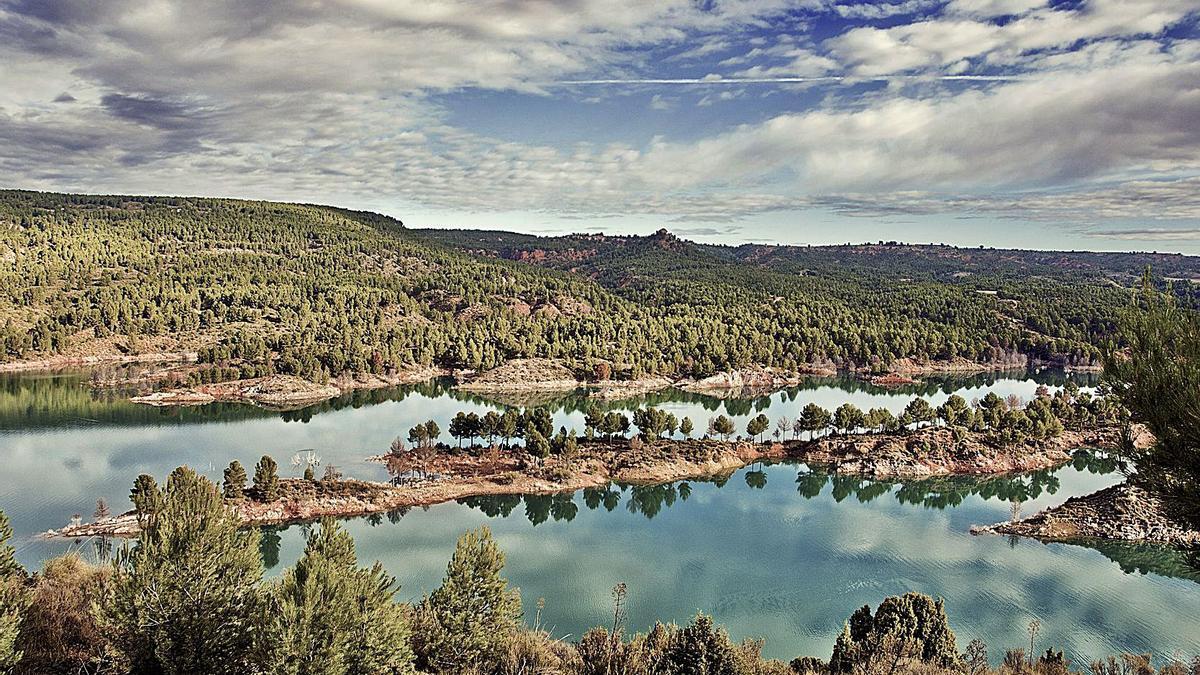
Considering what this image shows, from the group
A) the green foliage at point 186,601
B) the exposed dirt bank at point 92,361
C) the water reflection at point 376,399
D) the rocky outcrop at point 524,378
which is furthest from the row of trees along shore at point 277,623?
the exposed dirt bank at point 92,361

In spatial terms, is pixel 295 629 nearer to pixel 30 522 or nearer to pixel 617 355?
pixel 30 522

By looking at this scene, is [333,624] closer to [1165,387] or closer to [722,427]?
[1165,387]

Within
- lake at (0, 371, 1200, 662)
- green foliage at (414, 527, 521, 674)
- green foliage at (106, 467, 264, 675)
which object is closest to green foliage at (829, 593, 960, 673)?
lake at (0, 371, 1200, 662)

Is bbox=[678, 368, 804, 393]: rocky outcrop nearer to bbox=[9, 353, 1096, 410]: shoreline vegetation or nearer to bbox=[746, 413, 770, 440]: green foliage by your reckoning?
bbox=[9, 353, 1096, 410]: shoreline vegetation

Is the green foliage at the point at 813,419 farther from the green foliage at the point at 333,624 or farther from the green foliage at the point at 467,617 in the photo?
the green foliage at the point at 333,624

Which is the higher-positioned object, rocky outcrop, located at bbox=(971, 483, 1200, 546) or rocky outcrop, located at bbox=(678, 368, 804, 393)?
rocky outcrop, located at bbox=(678, 368, 804, 393)
